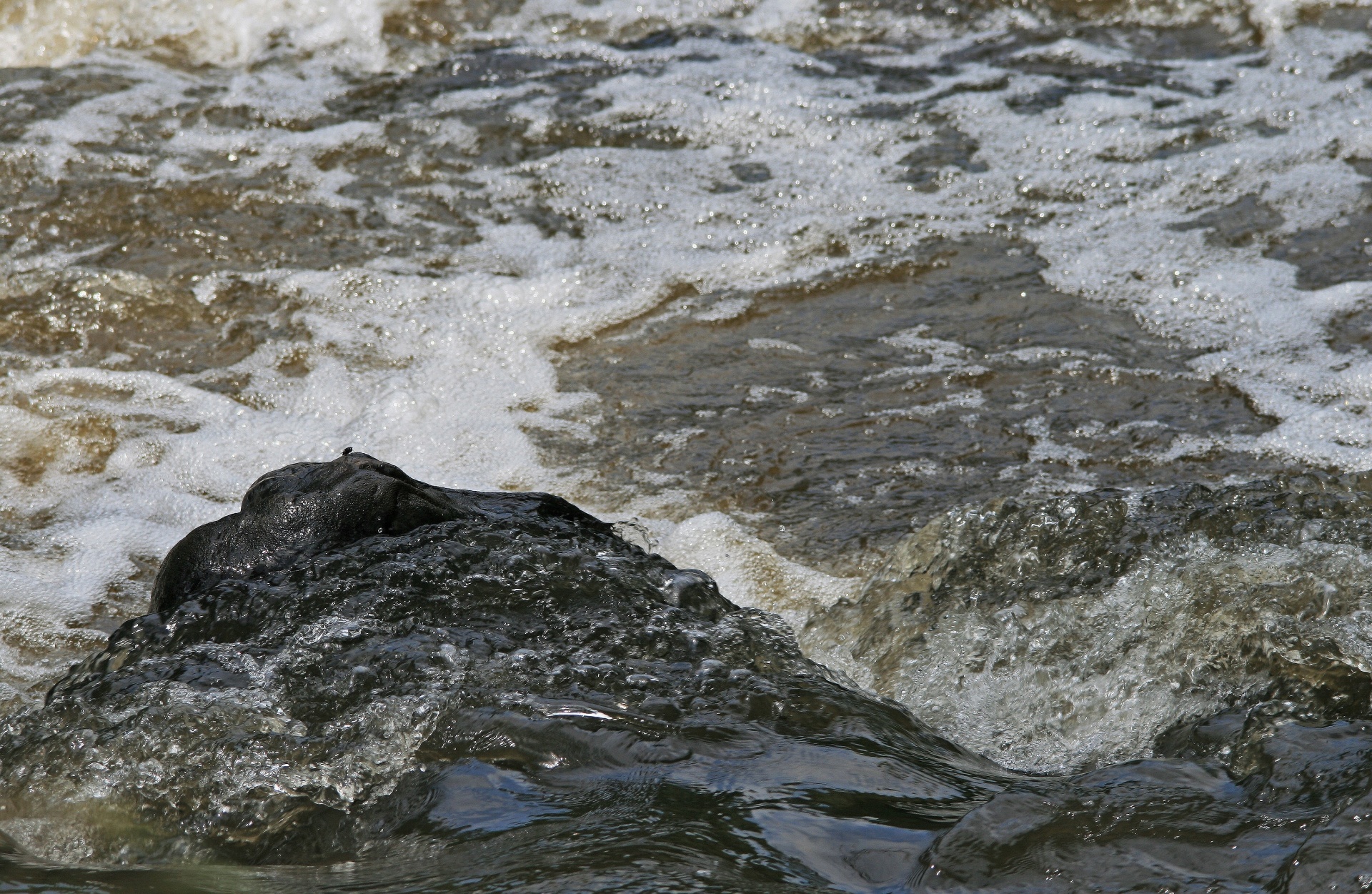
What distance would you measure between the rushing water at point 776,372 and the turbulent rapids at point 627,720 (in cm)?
1

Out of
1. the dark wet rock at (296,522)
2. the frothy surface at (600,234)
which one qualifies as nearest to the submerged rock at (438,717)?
the dark wet rock at (296,522)

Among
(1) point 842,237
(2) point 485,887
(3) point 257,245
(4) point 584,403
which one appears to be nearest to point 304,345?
(3) point 257,245

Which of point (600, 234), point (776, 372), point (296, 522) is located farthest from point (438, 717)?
point (600, 234)

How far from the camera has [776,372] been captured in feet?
16.0

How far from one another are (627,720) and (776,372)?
286 centimetres

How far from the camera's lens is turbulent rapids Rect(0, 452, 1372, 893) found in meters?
1.76

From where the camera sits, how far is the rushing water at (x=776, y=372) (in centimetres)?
194

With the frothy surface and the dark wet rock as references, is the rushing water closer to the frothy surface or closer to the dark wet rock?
the frothy surface

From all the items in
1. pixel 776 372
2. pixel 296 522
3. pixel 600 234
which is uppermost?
pixel 296 522

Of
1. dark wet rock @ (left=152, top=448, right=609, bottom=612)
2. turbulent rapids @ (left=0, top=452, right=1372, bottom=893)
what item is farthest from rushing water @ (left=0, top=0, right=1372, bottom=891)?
dark wet rock @ (left=152, top=448, right=609, bottom=612)

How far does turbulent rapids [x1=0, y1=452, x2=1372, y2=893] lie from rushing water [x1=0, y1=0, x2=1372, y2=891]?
14mm

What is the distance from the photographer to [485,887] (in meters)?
1.68

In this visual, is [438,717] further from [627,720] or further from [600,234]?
[600,234]

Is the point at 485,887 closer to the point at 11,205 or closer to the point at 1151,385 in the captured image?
the point at 1151,385
